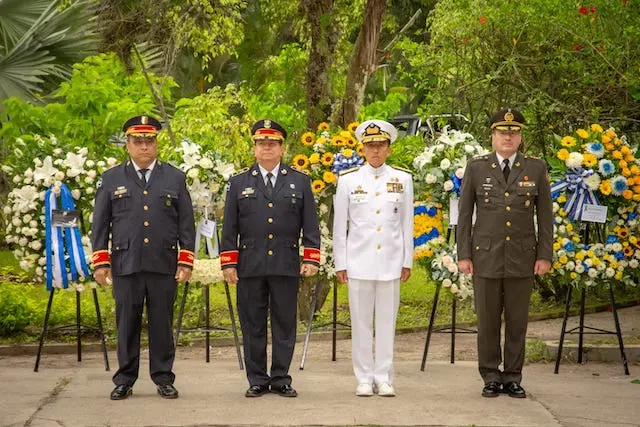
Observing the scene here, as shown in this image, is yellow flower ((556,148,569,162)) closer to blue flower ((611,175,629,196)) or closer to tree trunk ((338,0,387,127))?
blue flower ((611,175,629,196))

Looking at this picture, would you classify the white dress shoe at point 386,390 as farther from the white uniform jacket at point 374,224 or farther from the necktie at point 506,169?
the necktie at point 506,169

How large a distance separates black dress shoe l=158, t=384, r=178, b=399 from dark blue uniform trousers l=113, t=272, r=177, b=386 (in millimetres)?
29

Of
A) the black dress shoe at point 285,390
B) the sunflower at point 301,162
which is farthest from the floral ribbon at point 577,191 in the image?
the black dress shoe at point 285,390

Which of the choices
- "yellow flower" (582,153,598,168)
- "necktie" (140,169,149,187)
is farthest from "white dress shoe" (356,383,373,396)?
"yellow flower" (582,153,598,168)

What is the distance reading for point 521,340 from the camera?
368 inches

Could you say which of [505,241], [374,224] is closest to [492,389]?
[505,241]

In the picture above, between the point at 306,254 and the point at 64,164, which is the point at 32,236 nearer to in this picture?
the point at 64,164

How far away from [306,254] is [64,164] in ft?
9.72

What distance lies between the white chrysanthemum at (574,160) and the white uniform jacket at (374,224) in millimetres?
1736

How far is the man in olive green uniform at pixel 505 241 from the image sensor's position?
9320 millimetres

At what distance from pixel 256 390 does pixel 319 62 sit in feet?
20.4

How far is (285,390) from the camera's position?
923 centimetres

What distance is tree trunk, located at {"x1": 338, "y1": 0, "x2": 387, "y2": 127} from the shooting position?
14.3 meters

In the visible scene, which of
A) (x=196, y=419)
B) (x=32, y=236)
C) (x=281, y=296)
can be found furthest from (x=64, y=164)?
(x=196, y=419)
